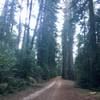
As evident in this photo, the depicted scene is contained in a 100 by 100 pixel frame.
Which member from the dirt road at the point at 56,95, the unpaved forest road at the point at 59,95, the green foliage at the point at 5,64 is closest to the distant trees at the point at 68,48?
the unpaved forest road at the point at 59,95

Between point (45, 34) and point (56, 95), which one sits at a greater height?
point (45, 34)

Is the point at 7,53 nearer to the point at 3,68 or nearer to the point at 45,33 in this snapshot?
the point at 3,68

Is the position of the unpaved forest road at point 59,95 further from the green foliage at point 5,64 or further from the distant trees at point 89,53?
the distant trees at point 89,53

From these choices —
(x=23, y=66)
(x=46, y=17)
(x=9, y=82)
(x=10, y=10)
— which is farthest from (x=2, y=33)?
(x=9, y=82)

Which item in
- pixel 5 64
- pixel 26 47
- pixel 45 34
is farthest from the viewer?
pixel 45 34

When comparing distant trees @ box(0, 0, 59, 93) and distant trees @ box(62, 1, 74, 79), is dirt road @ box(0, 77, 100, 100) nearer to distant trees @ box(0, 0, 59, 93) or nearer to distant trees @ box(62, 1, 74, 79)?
distant trees @ box(0, 0, 59, 93)

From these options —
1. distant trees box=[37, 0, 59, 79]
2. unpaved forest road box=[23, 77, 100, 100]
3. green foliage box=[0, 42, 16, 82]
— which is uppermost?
distant trees box=[37, 0, 59, 79]

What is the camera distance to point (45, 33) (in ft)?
116

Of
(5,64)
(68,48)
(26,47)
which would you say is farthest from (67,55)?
(5,64)

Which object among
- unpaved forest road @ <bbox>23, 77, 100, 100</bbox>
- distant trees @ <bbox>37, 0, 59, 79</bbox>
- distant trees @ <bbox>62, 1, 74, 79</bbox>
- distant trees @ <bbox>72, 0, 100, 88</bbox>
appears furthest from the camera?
distant trees @ <bbox>62, 1, 74, 79</bbox>

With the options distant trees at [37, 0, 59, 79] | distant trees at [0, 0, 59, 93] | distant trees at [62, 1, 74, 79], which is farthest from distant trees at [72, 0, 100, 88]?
distant trees at [62, 1, 74, 79]

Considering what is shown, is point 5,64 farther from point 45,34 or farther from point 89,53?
point 45,34

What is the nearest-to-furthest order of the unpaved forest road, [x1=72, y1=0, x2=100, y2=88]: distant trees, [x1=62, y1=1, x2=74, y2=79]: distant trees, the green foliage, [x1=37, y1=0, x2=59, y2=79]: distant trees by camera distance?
1. the unpaved forest road
2. the green foliage
3. [x1=72, y1=0, x2=100, y2=88]: distant trees
4. [x1=37, y1=0, x2=59, y2=79]: distant trees
5. [x1=62, y1=1, x2=74, y2=79]: distant trees

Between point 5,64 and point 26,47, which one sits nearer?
point 5,64
